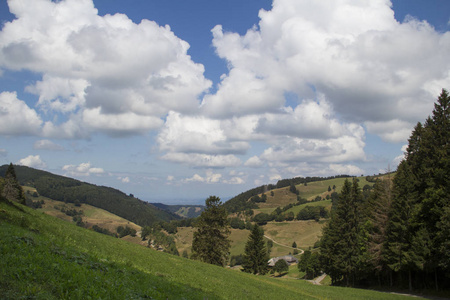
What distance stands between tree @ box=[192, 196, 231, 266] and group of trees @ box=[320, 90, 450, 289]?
22531 millimetres

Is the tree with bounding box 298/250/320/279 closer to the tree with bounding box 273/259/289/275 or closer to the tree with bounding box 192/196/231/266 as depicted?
the tree with bounding box 273/259/289/275

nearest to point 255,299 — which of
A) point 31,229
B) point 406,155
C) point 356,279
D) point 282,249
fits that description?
point 31,229

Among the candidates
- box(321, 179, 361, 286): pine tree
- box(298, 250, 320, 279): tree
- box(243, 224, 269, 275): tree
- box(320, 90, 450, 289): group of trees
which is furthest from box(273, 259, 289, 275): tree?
box(321, 179, 361, 286): pine tree

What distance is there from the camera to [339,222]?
5456 centimetres

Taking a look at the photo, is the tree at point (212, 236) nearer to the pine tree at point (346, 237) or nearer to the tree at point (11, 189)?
the pine tree at point (346, 237)

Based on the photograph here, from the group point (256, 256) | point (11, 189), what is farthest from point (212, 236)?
point (11, 189)

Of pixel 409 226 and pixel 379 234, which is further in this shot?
pixel 379 234

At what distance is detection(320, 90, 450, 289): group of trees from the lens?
33.5 meters

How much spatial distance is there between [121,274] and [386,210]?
158 feet

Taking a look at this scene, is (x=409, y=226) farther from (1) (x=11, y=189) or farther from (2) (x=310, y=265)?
(1) (x=11, y=189)

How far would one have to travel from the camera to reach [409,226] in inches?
1545

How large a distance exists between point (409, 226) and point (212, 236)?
34.5 metres

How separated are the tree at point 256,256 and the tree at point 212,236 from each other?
21.3 metres

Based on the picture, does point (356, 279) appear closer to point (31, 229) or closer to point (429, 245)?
point (429, 245)
